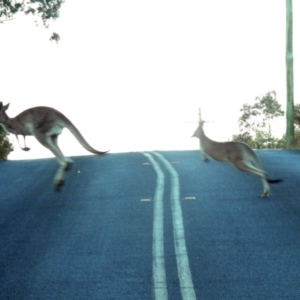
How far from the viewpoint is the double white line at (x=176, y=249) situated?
1505 cm

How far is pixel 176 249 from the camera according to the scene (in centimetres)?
1880

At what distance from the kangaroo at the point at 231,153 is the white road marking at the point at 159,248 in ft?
17.6

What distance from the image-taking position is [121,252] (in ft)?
62.1

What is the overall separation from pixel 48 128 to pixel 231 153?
2126mm

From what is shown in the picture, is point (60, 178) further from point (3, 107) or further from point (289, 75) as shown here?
point (289, 75)

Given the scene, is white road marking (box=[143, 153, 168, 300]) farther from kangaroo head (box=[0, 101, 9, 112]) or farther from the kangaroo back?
the kangaroo back

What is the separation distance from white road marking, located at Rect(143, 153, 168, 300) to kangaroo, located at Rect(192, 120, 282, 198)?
536 centimetres

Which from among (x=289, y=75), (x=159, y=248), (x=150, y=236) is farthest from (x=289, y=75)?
(x=159, y=248)

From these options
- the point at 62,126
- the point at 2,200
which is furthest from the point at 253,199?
the point at 62,126

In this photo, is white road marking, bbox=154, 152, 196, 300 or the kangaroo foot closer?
the kangaroo foot

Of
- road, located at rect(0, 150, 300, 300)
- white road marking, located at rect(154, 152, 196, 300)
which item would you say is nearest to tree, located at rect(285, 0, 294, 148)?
road, located at rect(0, 150, 300, 300)

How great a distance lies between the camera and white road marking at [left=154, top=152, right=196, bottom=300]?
49.3 ft

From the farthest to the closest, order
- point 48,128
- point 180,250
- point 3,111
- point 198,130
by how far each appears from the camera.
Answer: point 180,250, point 198,130, point 3,111, point 48,128

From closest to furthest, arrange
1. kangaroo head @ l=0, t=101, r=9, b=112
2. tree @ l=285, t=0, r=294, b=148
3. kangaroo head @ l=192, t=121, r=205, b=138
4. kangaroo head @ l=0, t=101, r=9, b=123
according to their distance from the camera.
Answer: kangaroo head @ l=0, t=101, r=9, b=123 < kangaroo head @ l=0, t=101, r=9, b=112 < kangaroo head @ l=192, t=121, r=205, b=138 < tree @ l=285, t=0, r=294, b=148
